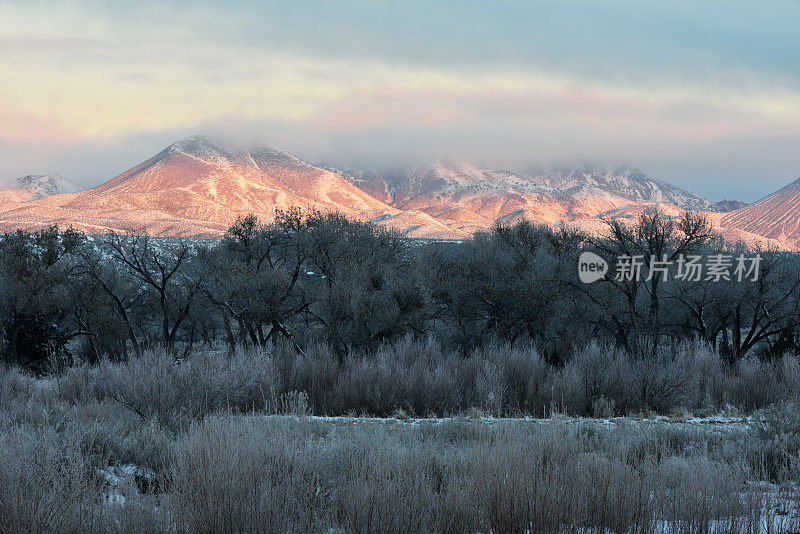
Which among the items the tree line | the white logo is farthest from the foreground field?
the white logo

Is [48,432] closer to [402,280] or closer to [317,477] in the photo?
[317,477]

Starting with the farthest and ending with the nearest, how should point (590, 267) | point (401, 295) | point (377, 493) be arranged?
1. point (590, 267)
2. point (401, 295)
3. point (377, 493)

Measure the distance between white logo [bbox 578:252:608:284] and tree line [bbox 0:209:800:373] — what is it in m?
0.27

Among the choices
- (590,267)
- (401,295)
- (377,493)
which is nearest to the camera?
(377,493)

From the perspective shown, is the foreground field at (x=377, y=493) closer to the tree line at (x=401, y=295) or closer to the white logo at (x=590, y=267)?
the tree line at (x=401, y=295)

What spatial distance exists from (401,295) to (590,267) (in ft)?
25.0

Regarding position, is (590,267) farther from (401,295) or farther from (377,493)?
(377,493)

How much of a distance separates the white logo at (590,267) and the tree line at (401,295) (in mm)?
271

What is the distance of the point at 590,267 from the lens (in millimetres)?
22984

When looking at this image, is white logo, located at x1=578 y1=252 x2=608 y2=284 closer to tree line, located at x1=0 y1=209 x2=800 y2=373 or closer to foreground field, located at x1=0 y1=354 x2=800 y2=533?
tree line, located at x1=0 y1=209 x2=800 y2=373

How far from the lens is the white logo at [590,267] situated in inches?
887

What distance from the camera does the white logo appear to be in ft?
73.9

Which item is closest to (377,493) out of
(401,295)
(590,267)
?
(401,295)

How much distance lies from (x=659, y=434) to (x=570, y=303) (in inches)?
602
